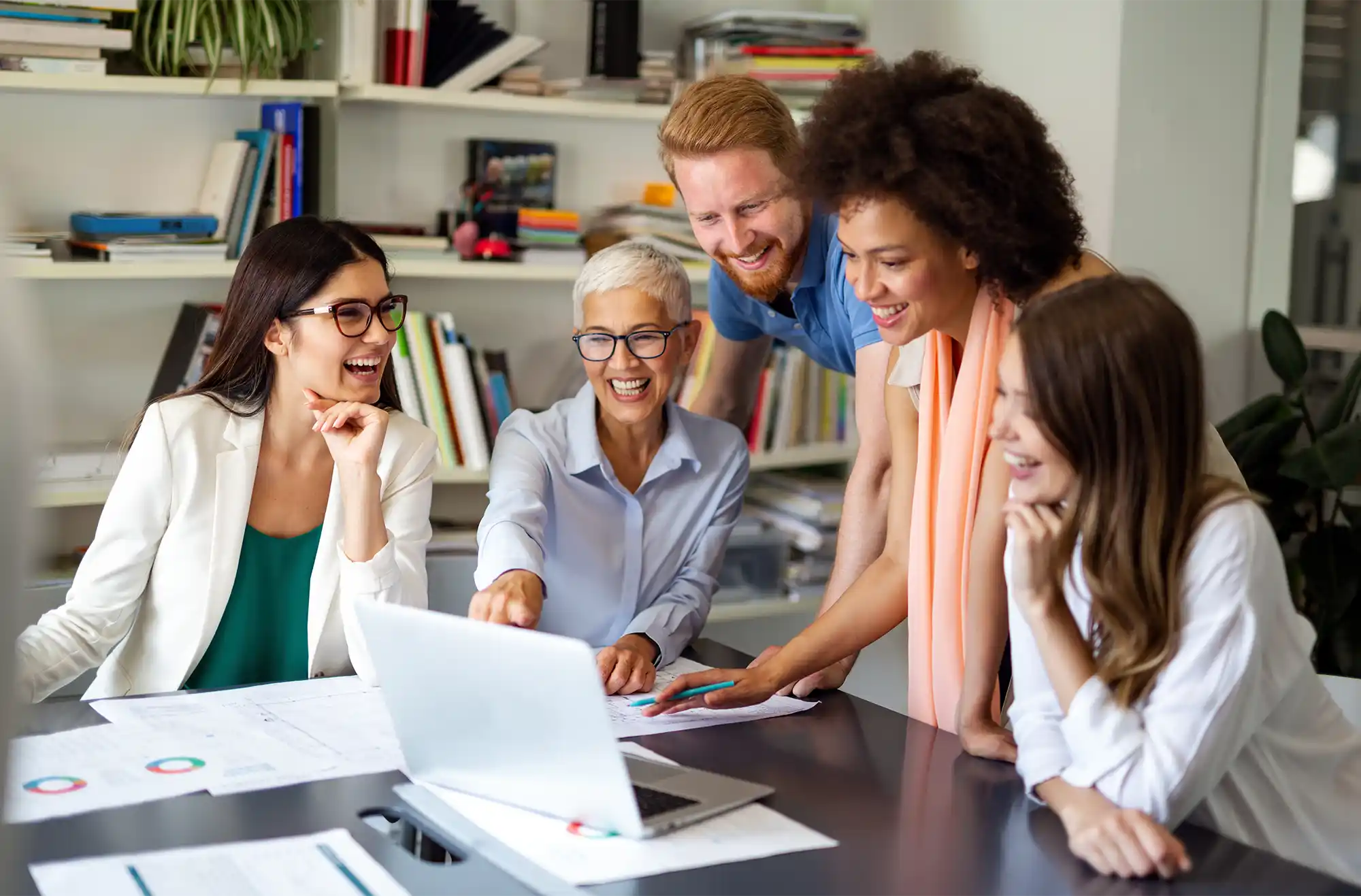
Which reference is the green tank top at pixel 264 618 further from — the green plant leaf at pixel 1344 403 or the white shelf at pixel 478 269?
the green plant leaf at pixel 1344 403

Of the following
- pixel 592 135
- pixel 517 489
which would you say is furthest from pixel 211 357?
pixel 592 135

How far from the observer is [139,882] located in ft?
3.70

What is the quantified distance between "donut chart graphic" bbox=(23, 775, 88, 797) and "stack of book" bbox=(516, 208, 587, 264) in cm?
206

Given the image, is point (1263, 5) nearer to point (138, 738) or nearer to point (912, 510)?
point (912, 510)

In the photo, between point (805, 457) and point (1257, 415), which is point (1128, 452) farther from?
point (805, 457)

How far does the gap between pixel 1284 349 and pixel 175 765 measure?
2.54m

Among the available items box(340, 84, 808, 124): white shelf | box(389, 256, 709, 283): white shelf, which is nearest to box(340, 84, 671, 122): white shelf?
box(340, 84, 808, 124): white shelf

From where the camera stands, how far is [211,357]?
7.08 ft

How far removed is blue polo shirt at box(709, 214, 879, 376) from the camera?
7.20 feet

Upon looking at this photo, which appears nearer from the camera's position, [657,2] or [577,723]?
[577,723]

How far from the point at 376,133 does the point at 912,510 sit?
1.94 meters

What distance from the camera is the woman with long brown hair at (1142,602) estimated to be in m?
1.28

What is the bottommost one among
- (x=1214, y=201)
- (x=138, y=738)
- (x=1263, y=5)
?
(x=138, y=738)

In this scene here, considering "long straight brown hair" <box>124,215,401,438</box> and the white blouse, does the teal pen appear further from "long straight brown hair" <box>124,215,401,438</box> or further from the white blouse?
"long straight brown hair" <box>124,215,401,438</box>
